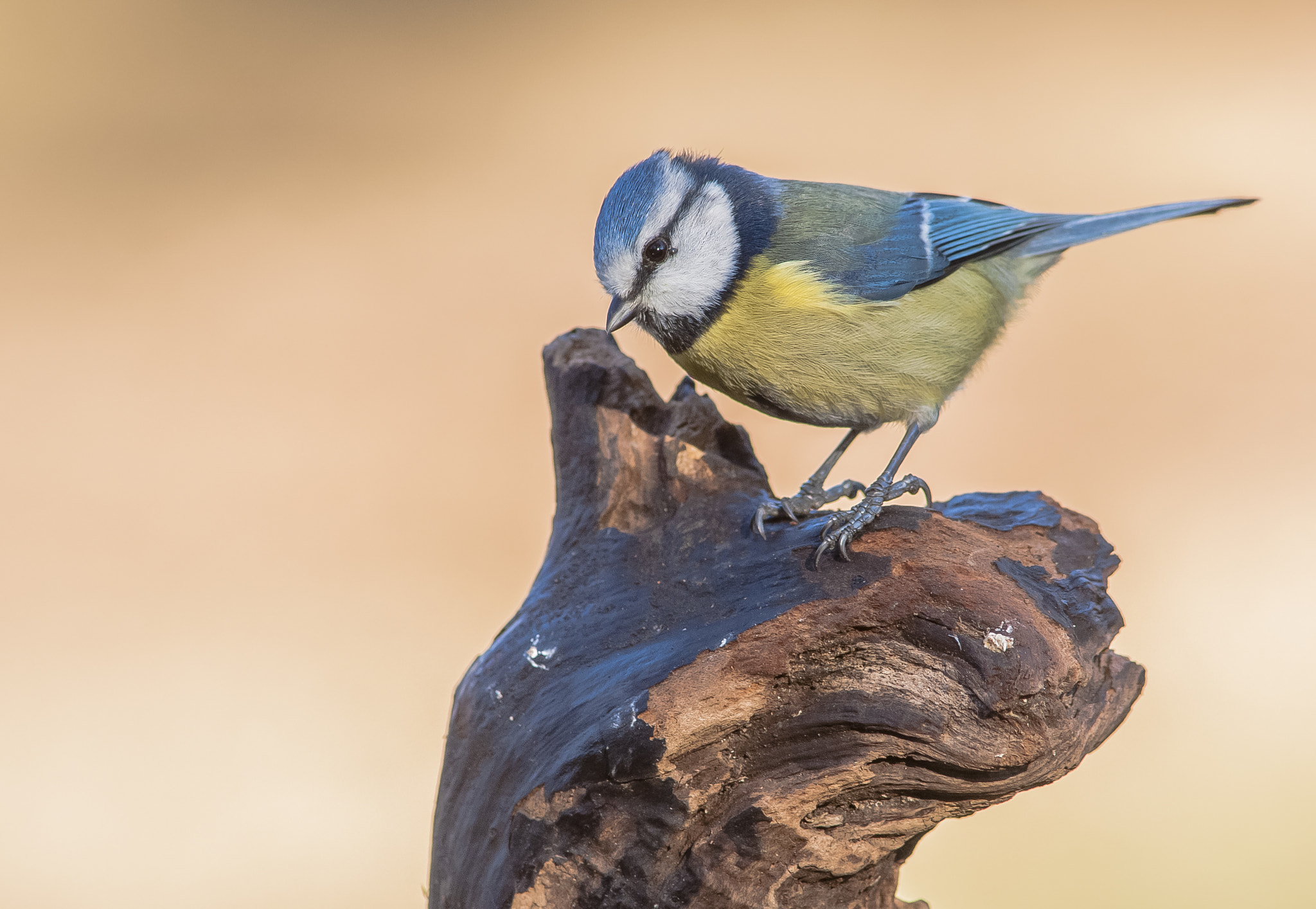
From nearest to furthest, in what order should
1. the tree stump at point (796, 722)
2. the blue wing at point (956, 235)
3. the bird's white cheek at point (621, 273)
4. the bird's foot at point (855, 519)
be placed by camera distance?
the tree stump at point (796, 722) → the bird's foot at point (855, 519) → the bird's white cheek at point (621, 273) → the blue wing at point (956, 235)

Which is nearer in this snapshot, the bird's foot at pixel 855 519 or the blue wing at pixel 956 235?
the bird's foot at pixel 855 519

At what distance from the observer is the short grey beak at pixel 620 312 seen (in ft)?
4.90

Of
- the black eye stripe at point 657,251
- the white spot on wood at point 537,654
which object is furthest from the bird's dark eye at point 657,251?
the white spot on wood at point 537,654

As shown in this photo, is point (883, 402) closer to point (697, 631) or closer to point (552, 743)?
point (697, 631)

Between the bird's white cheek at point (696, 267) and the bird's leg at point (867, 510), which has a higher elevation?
the bird's white cheek at point (696, 267)

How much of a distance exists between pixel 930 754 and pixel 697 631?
1.01 feet

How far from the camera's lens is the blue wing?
158 centimetres

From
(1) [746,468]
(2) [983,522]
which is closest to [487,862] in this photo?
(1) [746,468]

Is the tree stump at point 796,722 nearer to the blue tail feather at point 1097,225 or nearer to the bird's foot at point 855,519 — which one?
the bird's foot at point 855,519

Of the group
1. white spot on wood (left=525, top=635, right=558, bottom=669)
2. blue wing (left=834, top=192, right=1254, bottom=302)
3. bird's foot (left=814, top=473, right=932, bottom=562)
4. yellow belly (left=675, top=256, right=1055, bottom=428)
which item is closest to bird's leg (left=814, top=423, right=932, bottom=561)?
bird's foot (left=814, top=473, right=932, bottom=562)

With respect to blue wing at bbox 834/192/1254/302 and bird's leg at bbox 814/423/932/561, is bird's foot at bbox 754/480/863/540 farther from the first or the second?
blue wing at bbox 834/192/1254/302

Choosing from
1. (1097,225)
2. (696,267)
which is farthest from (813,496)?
(1097,225)

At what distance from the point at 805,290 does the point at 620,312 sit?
0.27 m

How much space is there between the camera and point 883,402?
1584mm
